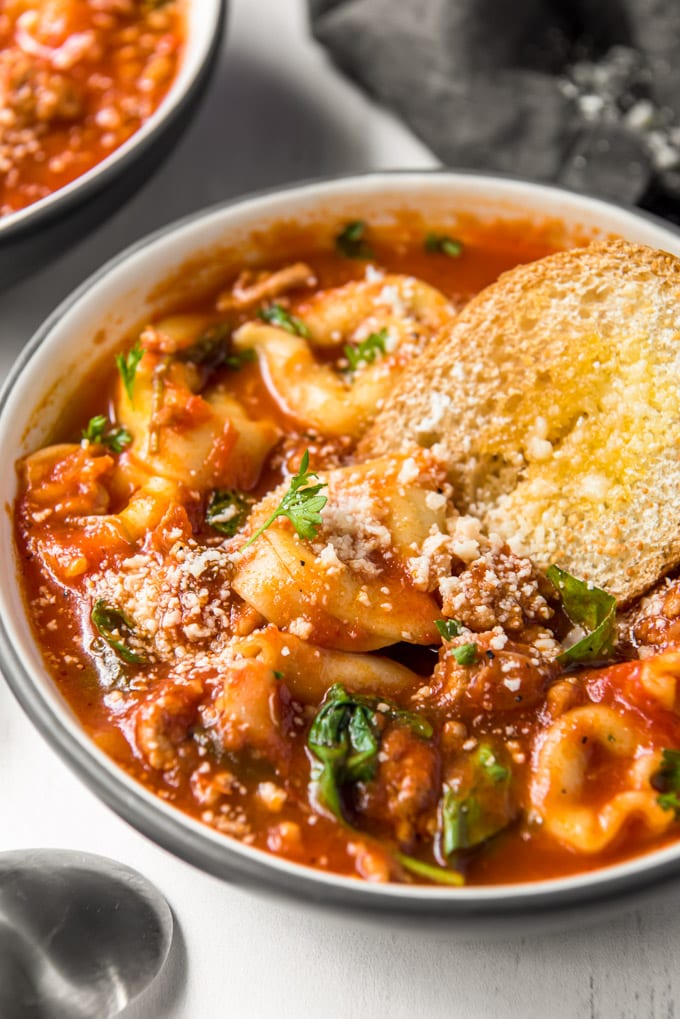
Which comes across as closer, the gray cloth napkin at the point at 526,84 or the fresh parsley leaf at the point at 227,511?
the fresh parsley leaf at the point at 227,511

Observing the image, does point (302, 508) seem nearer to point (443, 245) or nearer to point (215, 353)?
point (215, 353)

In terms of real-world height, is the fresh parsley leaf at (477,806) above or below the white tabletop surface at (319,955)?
above

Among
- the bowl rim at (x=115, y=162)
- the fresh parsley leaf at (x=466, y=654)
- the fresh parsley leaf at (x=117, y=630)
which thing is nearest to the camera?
the fresh parsley leaf at (x=466, y=654)

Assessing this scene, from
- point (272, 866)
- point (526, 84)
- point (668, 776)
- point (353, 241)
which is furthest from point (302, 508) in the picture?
point (526, 84)

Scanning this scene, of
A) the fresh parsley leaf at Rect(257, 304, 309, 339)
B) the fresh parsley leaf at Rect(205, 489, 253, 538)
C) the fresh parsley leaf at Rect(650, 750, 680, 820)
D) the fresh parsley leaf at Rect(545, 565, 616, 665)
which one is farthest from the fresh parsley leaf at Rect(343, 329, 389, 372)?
the fresh parsley leaf at Rect(650, 750, 680, 820)

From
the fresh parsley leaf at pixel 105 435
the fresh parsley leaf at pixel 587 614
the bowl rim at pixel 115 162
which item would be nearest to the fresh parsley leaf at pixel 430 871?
the fresh parsley leaf at pixel 587 614

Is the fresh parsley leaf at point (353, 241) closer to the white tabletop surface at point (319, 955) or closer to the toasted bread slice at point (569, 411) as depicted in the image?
the toasted bread slice at point (569, 411)

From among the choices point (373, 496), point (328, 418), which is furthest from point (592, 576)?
point (328, 418)
